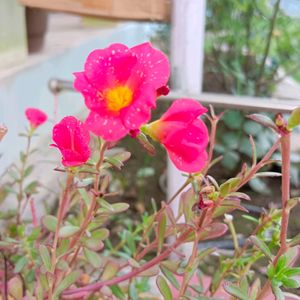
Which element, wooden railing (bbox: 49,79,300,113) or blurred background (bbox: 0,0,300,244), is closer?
wooden railing (bbox: 49,79,300,113)

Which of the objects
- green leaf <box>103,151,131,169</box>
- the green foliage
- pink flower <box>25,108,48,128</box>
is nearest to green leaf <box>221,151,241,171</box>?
the green foliage

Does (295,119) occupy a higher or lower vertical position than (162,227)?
higher

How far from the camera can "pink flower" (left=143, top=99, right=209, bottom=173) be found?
0.41 meters

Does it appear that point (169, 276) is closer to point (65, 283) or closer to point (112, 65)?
point (65, 283)

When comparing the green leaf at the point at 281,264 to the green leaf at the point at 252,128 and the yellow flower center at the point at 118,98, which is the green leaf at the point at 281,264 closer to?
the yellow flower center at the point at 118,98

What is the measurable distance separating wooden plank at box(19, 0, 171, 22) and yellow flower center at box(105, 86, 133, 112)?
0.88 metres

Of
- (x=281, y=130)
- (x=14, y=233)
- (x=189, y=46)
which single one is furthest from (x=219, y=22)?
(x=281, y=130)

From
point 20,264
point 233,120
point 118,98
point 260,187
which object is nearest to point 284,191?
point 118,98

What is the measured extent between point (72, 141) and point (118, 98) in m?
0.05

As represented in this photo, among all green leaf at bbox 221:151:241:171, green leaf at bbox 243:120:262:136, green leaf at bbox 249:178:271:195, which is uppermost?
green leaf at bbox 249:178:271:195

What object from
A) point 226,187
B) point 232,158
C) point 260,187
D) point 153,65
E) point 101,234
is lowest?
point 232,158

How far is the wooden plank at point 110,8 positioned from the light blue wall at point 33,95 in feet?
0.25

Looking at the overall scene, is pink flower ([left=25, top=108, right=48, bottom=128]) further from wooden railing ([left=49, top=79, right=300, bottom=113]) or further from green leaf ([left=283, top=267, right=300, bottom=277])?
green leaf ([left=283, top=267, right=300, bottom=277])

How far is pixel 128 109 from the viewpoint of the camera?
37 centimetres
